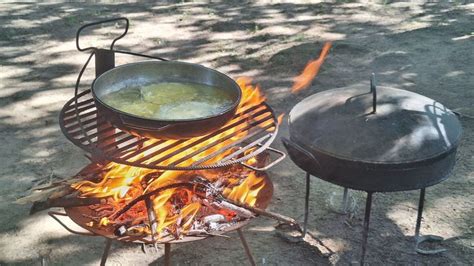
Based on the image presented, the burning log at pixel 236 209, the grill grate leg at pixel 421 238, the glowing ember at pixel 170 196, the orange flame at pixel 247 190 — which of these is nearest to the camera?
the glowing ember at pixel 170 196

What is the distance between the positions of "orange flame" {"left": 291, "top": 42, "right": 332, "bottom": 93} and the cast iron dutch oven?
Answer: 3209 millimetres

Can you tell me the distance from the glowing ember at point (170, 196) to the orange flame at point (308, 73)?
287 cm

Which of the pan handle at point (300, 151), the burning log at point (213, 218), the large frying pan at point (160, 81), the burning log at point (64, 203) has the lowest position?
the burning log at point (213, 218)

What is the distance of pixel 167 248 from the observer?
10.4ft

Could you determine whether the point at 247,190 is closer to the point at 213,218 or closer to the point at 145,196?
the point at 213,218

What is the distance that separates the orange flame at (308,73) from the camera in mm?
6644

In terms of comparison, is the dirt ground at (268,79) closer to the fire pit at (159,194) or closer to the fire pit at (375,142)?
the fire pit at (159,194)

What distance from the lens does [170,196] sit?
3.53m

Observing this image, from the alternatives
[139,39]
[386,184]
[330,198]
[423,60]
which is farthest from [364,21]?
[386,184]

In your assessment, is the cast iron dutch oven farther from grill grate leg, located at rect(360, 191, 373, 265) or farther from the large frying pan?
the large frying pan

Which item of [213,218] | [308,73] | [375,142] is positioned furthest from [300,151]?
[308,73]

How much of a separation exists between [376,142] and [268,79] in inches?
156

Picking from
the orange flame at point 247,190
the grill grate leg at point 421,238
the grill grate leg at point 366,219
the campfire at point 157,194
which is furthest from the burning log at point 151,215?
the grill grate leg at point 421,238

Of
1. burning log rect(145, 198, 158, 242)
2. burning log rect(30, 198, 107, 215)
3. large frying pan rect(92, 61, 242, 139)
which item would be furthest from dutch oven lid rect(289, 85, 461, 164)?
burning log rect(30, 198, 107, 215)
